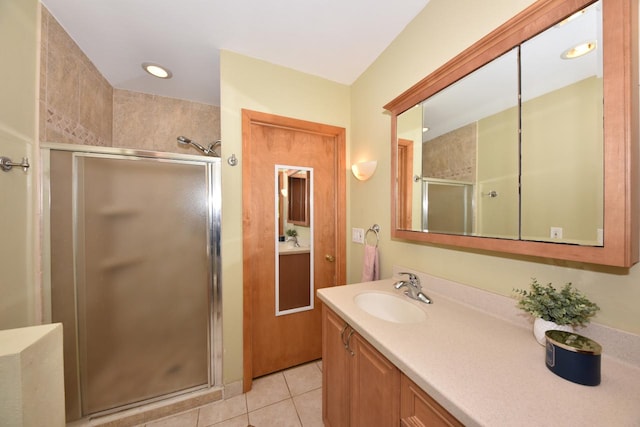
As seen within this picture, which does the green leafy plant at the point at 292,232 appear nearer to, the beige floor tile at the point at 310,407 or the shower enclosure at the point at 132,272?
the shower enclosure at the point at 132,272

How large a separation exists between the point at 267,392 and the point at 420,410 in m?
1.43

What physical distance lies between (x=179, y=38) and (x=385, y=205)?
186 centimetres

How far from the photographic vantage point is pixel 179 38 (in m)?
1.50

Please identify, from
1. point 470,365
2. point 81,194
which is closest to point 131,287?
point 81,194

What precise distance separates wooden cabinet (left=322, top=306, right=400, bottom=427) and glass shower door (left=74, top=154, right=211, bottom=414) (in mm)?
956

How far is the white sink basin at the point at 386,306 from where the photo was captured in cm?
117

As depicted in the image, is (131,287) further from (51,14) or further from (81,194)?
(51,14)

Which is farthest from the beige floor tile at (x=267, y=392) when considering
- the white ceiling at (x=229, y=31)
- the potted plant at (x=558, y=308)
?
the white ceiling at (x=229, y=31)

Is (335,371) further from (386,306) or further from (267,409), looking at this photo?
(267,409)

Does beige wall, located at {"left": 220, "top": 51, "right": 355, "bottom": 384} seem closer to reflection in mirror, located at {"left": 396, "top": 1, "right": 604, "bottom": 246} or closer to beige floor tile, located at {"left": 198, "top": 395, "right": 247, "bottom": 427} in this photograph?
beige floor tile, located at {"left": 198, "top": 395, "right": 247, "bottom": 427}

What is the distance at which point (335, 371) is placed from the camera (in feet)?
3.68

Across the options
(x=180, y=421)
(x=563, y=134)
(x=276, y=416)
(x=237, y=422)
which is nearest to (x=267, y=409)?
(x=276, y=416)

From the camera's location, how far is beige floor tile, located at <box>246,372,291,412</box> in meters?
1.54

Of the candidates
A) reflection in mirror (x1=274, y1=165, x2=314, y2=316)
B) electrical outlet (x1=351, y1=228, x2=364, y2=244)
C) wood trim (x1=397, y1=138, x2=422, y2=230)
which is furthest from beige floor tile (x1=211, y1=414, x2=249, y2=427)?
wood trim (x1=397, y1=138, x2=422, y2=230)
